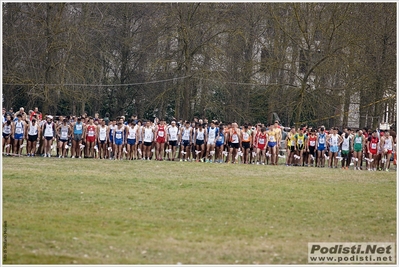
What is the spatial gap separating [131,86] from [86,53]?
354 inches

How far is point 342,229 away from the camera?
17484mm

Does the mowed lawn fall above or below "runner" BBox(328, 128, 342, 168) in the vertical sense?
below

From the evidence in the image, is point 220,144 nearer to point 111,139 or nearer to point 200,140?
point 200,140

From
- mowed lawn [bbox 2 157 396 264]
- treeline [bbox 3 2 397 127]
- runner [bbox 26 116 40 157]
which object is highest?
treeline [bbox 3 2 397 127]

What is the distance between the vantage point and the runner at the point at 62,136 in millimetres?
34250

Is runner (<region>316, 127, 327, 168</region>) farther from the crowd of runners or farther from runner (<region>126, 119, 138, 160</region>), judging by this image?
runner (<region>126, 119, 138, 160</region>)

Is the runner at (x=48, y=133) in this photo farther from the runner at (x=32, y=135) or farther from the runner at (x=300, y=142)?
→ the runner at (x=300, y=142)

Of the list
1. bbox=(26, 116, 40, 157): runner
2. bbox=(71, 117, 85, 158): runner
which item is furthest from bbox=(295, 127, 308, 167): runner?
bbox=(26, 116, 40, 157): runner

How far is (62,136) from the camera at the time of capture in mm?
34312

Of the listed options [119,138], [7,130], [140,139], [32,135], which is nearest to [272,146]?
[140,139]

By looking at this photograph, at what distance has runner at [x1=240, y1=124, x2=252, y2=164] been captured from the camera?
116ft

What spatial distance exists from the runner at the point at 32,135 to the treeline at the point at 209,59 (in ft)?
Answer: 34.8

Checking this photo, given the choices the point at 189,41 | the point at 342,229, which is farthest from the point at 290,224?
the point at 189,41

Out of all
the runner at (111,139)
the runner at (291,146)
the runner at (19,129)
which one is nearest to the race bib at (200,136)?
the runner at (111,139)
